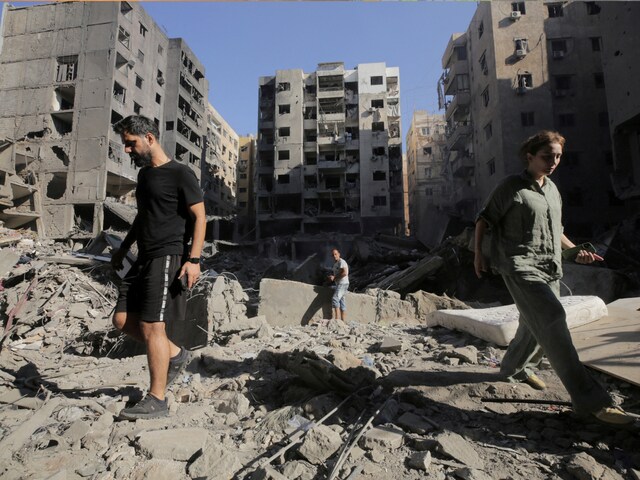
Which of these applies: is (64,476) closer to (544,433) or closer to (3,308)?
(544,433)

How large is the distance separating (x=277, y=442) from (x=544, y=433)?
1486mm

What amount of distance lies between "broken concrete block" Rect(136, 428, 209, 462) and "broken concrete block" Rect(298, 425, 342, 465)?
560 mm

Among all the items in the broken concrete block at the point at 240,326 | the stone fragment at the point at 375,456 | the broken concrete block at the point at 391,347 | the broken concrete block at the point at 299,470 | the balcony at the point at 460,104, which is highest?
the balcony at the point at 460,104

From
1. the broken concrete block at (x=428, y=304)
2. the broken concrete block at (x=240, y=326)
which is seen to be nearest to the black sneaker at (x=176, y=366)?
the broken concrete block at (x=240, y=326)

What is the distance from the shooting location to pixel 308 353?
9.12 ft

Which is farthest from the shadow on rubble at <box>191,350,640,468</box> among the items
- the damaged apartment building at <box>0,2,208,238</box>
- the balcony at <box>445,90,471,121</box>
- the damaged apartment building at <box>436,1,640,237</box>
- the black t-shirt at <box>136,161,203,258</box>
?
the balcony at <box>445,90,471,121</box>

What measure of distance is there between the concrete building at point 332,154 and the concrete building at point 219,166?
6266 millimetres

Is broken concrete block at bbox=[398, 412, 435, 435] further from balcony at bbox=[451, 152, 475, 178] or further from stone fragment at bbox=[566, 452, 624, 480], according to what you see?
balcony at bbox=[451, 152, 475, 178]

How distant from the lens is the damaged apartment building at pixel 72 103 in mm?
25391

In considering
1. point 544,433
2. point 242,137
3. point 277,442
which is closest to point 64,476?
point 277,442

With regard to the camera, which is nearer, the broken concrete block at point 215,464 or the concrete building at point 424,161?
the broken concrete block at point 215,464

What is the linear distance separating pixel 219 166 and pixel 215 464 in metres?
48.9

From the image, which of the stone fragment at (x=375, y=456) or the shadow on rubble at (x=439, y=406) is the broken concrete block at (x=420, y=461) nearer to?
the stone fragment at (x=375, y=456)

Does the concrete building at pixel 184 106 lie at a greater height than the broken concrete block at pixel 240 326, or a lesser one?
greater
